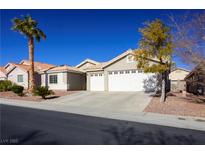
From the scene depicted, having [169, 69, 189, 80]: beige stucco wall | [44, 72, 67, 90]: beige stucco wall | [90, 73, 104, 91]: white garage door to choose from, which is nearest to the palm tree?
[44, 72, 67, 90]: beige stucco wall

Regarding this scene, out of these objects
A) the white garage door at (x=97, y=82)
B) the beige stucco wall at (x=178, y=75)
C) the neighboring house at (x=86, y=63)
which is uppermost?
the neighboring house at (x=86, y=63)

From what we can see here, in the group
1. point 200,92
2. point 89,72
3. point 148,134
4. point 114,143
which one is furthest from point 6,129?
point 200,92

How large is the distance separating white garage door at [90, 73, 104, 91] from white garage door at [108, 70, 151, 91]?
125 cm

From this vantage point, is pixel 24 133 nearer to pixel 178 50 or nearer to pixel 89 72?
pixel 178 50

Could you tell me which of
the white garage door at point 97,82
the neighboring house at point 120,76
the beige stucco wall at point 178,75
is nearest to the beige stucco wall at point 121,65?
the neighboring house at point 120,76

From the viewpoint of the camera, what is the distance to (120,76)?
2412 cm

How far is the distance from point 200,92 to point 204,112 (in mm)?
11870

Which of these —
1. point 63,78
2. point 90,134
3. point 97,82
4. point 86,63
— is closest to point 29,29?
point 63,78

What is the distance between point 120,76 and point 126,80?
908 millimetres

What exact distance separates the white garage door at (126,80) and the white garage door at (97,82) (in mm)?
1250

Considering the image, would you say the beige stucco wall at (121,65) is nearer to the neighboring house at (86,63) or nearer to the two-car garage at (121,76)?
the two-car garage at (121,76)

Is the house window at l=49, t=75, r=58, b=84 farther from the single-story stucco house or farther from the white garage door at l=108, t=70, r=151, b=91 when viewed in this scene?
the white garage door at l=108, t=70, r=151, b=91

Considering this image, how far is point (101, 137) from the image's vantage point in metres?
7.22

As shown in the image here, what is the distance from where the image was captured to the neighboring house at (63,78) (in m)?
26.8
